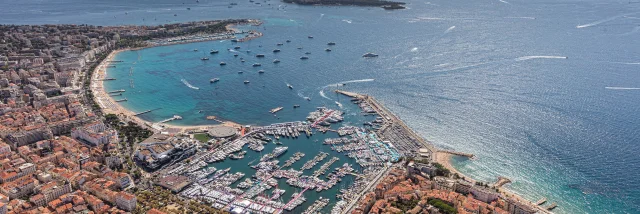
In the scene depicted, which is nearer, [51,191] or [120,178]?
[51,191]

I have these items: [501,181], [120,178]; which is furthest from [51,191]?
[501,181]

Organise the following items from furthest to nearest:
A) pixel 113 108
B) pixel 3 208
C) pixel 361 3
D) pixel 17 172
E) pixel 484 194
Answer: pixel 361 3, pixel 113 108, pixel 17 172, pixel 484 194, pixel 3 208

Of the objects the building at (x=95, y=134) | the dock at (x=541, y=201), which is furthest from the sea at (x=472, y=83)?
the building at (x=95, y=134)

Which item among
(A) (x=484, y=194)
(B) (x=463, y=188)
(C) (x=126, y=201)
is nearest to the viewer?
(C) (x=126, y=201)

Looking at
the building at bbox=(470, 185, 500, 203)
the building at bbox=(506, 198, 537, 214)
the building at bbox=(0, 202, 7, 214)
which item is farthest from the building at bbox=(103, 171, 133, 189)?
the building at bbox=(506, 198, 537, 214)

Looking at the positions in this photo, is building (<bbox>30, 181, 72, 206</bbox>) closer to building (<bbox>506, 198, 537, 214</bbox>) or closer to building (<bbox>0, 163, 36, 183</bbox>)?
building (<bbox>0, 163, 36, 183</bbox>)

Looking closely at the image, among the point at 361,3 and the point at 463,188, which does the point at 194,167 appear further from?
the point at 361,3
